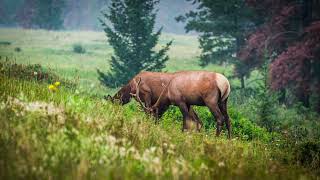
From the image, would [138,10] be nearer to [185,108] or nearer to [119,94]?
[119,94]

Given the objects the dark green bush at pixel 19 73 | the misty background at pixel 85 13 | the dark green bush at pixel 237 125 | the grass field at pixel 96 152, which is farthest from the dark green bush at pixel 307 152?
the misty background at pixel 85 13

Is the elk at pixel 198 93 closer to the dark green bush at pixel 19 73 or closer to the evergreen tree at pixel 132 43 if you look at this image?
the dark green bush at pixel 19 73

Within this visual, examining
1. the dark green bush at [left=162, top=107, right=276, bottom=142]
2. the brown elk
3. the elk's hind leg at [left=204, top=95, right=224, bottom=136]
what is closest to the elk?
the elk's hind leg at [left=204, top=95, right=224, bottom=136]

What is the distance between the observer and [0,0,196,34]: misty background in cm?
10538

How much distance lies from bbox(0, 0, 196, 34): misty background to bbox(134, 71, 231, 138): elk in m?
72.1

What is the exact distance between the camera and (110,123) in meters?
6.83

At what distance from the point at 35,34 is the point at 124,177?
64.9 meters

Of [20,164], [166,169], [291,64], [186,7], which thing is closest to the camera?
[20,164]

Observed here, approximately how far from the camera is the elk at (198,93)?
1126 centimetres

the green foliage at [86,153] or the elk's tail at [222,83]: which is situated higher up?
the green foliage at [86,153]

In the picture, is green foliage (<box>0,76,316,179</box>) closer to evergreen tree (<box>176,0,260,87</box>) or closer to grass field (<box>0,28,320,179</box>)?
grass field (<box>0,28,320,179</box>)

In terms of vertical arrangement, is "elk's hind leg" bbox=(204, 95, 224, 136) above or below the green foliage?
below

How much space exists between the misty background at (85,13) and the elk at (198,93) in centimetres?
7210

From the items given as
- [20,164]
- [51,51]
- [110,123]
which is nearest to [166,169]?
[20,164]
